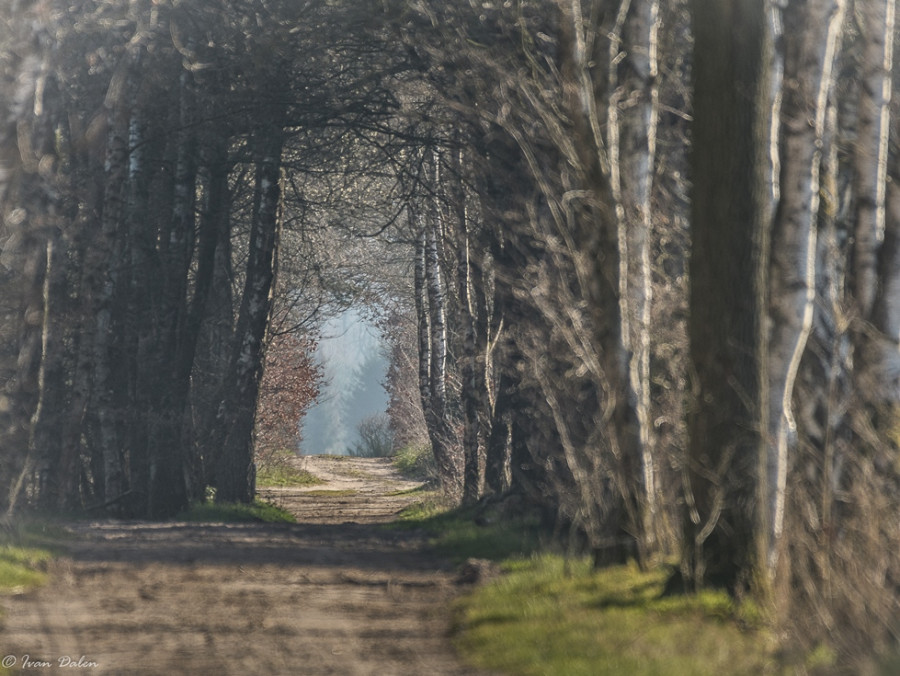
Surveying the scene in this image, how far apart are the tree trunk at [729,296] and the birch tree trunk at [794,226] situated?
27 centimetres

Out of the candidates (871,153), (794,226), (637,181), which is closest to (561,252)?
(637,181)

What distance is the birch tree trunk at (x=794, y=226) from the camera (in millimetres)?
8125

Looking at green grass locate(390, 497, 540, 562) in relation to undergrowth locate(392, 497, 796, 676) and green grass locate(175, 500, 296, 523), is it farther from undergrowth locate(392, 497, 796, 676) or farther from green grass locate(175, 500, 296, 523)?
green grass locate(175, 500, 296, 523)

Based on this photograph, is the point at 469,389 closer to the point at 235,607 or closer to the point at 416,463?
the point at 235,607

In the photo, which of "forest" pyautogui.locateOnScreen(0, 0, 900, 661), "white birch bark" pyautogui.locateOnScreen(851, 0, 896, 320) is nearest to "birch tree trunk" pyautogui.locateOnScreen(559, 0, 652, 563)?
"forest" pyautogui.locateOnScreen(0, 0, 900, 661)

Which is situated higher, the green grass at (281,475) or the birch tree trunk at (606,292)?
the birch tree trunk at (606,292)

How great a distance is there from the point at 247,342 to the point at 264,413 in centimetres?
1533

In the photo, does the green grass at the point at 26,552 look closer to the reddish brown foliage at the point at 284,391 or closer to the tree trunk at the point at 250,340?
the tree trunk at the point at 250,340

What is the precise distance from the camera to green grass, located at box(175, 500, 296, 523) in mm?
17906

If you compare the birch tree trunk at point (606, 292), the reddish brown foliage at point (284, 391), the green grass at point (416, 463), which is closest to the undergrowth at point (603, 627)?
the birch tree trunk at point (606, 292)

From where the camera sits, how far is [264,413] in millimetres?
35000

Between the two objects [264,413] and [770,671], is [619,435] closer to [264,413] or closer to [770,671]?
[770,671]

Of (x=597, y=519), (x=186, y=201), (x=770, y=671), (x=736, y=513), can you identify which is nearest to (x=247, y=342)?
(x=186, y=201)

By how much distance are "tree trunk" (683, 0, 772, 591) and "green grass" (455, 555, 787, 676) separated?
43 centimetres
